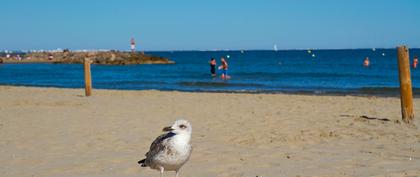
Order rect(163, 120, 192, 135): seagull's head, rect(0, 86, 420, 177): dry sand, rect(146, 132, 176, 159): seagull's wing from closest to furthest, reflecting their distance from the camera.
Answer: rect(163, 120, 192, 135): seagull's head
rect(146, 132, 176, 159): seagull's wing
rect(0, 86, 420, 177): dry sand

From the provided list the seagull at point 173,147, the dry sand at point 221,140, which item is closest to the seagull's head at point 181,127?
the seagull at point 173,147

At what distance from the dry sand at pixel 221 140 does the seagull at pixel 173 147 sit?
1.69m

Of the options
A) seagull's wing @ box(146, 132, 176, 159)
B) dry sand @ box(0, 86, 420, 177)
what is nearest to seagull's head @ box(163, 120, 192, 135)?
seagull's wing @ box(146, 132, 176, 159)

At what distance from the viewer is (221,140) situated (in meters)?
9.66

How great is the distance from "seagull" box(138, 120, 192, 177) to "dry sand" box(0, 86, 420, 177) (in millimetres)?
1687

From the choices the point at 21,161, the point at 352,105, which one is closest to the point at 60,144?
the point at 21,161

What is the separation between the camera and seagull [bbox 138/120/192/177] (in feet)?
16.5

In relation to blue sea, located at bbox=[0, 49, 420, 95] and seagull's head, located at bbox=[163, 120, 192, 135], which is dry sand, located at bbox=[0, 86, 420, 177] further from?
blue sea, located at bbox=[0, 49, 420, 95]

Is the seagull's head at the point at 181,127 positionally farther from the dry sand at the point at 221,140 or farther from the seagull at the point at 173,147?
the dry sand at the point at 221,140

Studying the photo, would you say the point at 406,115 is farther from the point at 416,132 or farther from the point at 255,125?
the point at 255,125

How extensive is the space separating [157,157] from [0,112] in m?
9.93

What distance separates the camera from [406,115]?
11.6 meters

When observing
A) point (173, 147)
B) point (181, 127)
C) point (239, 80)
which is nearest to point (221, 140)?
point (173, 147)

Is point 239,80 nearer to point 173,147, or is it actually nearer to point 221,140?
point 221,140
